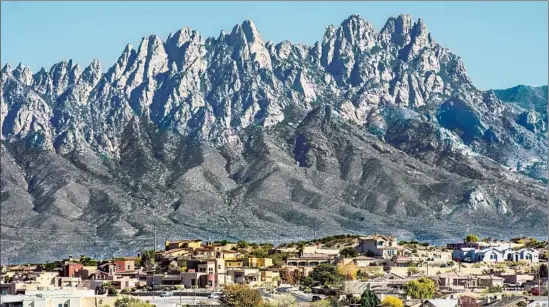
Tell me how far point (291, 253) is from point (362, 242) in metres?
5.93

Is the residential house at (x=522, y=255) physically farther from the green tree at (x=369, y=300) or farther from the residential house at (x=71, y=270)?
the green tree at (x=369, y=300)

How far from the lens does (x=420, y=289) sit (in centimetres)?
8838

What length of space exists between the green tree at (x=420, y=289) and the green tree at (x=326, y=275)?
9065 mm

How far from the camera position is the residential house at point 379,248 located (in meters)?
121

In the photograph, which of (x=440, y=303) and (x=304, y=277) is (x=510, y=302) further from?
(x=304, y=277)

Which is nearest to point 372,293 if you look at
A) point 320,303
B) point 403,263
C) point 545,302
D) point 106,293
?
point 320,303

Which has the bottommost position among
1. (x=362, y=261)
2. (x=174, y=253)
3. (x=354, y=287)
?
(x=354, y=287)

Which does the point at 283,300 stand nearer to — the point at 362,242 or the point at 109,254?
the point at 362,242

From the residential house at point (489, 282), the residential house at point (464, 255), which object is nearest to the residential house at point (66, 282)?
the residential house at point (489, 282)

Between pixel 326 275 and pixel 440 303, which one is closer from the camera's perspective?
pixel 440 303

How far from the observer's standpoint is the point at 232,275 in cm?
10550

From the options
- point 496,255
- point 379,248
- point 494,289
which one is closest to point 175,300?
point 494,289

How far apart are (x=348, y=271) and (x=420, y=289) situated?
1503cm

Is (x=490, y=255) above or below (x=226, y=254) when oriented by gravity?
below
